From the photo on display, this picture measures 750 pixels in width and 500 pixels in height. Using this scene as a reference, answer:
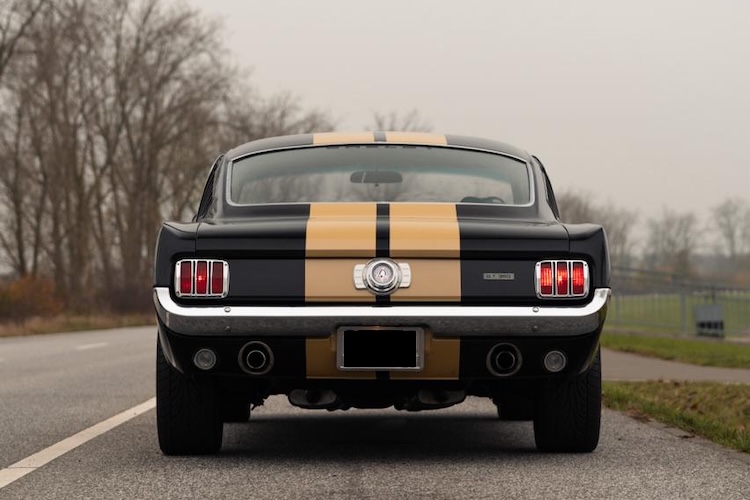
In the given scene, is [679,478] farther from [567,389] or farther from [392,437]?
[392,437]

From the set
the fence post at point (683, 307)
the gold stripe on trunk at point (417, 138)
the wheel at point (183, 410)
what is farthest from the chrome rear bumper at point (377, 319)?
the fence post at point (683, 307)

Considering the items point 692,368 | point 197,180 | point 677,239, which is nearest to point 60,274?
point 197,180

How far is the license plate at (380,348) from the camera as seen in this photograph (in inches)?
210

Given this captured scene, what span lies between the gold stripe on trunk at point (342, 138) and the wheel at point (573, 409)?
1747 millimetres

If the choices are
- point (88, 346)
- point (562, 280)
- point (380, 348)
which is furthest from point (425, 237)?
point (88, 346)


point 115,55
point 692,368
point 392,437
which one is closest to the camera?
point 392,437

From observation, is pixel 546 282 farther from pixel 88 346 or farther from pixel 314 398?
pixel 88 346

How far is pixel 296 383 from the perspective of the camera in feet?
18.3

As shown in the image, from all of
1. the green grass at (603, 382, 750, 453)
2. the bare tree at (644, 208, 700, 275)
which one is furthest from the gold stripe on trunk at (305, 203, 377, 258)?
the bare tree at (644, 208, 700, 275)

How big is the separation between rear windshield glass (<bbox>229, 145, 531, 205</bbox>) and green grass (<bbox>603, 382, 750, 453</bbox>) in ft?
5.80

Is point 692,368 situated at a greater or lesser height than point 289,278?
lesser

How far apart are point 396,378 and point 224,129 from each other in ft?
143

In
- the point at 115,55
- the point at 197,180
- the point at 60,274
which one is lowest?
the point at 60,274

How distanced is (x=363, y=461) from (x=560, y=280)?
4.18ft
